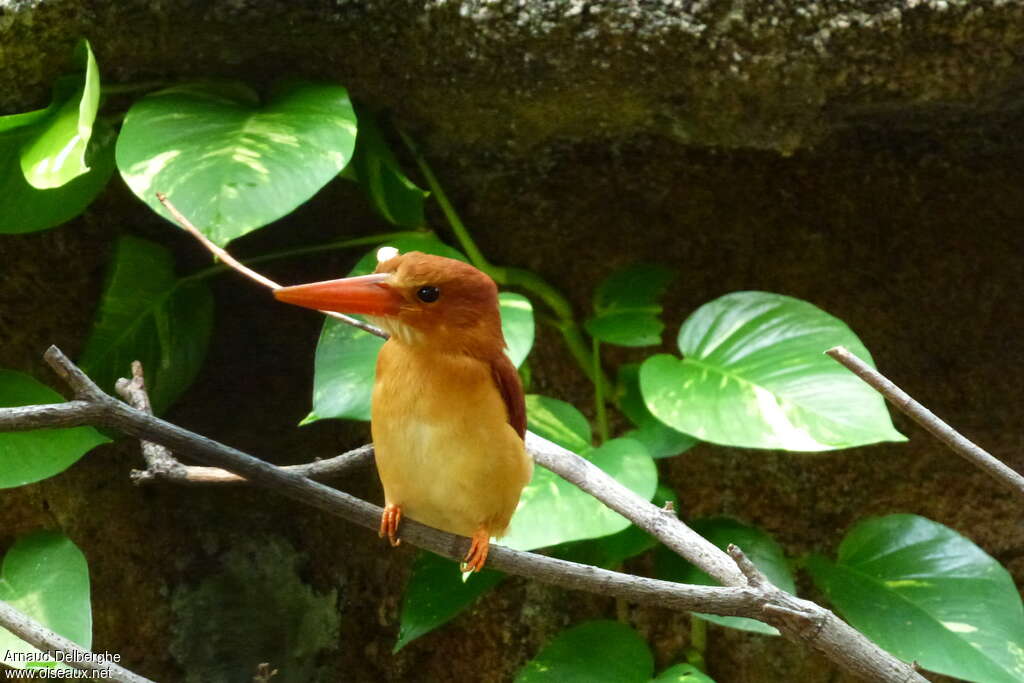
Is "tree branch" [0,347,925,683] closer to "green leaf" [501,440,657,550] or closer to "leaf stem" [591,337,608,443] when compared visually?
"green leaf" [501,440,657,550]

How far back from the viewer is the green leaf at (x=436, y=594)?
1.83 meters

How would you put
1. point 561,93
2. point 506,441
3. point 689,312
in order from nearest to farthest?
point 506,441 < point 561,93 < point 689,312

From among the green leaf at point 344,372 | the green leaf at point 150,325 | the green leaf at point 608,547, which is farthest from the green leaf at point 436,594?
the green leaf at point 150,325

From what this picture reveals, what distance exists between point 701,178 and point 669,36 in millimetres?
492

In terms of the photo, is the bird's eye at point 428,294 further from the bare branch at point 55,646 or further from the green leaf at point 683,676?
the green leaf at point 683,676

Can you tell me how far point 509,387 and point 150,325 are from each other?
39.5 inches

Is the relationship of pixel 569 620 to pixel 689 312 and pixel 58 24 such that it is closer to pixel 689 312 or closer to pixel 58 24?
pixel 689 312

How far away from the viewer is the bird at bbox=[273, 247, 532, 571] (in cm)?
122

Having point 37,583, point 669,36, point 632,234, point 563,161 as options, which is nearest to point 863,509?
point 632,234

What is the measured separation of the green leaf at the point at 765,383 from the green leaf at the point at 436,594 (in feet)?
1.49

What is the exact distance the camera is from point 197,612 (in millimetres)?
2227

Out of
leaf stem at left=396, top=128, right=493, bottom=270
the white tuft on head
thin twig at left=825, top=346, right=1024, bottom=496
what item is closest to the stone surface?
leaf stem at left=396, top=128, right=493, bottom=270

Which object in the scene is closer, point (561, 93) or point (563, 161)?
point (561, 93)

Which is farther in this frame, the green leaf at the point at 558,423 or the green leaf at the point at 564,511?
the green leaf at the point at 558,423
